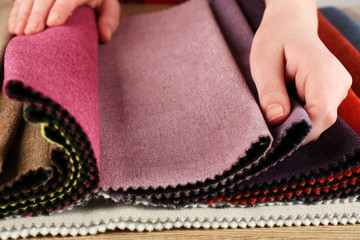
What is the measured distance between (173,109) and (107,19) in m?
0.31

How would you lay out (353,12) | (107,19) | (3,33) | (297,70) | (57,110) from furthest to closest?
(353,12) < (107,19) < (3,33) < (297,70) < (57,110)

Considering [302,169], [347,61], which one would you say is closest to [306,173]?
[302,169]

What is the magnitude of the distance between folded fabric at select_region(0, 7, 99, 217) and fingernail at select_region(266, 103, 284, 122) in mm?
217

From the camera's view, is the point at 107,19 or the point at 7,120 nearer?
Result: the point at 7,120

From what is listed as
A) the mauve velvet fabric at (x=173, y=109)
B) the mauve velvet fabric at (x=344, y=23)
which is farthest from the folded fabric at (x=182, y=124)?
the mauve velvet fabric at (x=344, y=23)

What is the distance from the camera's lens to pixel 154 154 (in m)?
0.50

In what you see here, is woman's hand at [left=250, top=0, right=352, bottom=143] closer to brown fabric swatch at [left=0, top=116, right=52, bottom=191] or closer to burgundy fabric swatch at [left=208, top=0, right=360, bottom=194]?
burgundy fabric swatch at [left=208, top=0, right=360, bottom=194]

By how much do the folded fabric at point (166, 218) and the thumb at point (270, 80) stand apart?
125mm

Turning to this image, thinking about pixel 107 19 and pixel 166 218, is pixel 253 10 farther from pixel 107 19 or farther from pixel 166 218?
pixel 166 218

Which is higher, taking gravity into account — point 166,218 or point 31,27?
point 31,27

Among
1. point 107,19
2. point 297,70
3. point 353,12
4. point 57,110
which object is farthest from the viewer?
point 353,12

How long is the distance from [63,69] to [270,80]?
0.89 ft

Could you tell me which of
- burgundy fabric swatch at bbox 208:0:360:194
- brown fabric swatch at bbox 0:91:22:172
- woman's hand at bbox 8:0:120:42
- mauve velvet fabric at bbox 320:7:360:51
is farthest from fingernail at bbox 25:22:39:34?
mauve velvet fabric at bbox 320:7:360:51

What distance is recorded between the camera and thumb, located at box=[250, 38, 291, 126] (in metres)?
0.47
